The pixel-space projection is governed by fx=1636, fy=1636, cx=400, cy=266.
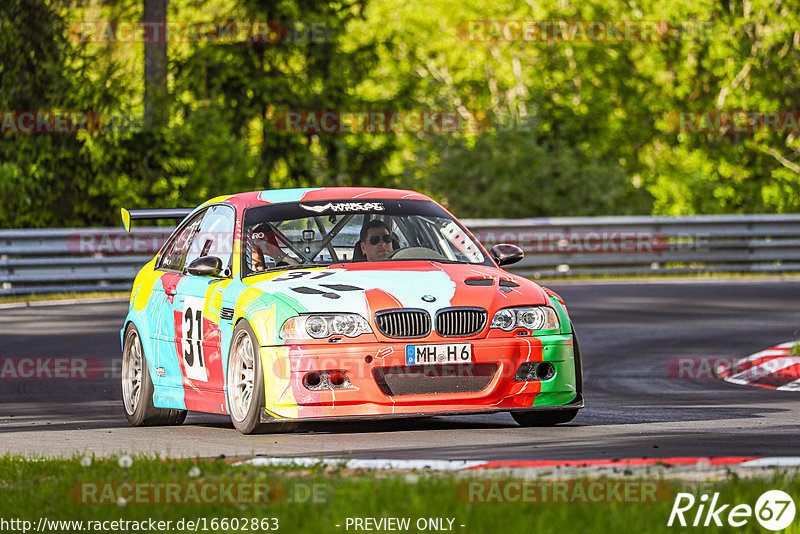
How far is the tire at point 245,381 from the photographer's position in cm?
952

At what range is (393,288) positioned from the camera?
9680 mm

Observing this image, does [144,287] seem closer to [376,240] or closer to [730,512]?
[376,240]

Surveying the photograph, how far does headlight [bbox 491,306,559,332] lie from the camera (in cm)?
970

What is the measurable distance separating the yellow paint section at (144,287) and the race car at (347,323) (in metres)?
0.21

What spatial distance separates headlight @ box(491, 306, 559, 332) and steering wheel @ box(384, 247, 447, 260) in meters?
1.05

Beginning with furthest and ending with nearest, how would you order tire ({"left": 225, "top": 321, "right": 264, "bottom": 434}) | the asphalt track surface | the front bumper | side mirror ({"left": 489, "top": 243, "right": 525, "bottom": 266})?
side mirror ({"left": 489, "top": 243, "right": 525, "bottom": 266}), tire ({"left": 225, "top": 321, "right": 264, "bottom": 434}), the front bumper, the asphalt track surface

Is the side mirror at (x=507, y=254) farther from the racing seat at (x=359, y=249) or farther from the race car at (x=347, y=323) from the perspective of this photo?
the racing seat at (x=359, y=249)

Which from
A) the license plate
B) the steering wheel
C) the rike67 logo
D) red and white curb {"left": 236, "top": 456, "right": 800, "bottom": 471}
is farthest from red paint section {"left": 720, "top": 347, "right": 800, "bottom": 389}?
the rike67 logo

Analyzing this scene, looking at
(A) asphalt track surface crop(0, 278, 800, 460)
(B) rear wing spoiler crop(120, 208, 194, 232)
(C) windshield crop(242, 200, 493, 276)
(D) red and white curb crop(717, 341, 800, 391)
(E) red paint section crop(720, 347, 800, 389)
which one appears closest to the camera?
(A) asphalt track surface crop(0, 278, 800, 460)

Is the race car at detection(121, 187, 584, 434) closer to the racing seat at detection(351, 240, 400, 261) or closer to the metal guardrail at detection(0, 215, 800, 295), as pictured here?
the racing seat at detection(351, 240, 400, 261)

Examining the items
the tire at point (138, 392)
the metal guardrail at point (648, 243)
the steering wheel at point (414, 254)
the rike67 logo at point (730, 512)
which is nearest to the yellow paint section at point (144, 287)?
the tire at point (138, 392)

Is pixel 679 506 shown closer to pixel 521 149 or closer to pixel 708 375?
pixel 708 375

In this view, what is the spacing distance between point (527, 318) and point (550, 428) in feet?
2.34

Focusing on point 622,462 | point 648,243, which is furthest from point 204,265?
point 648,243
